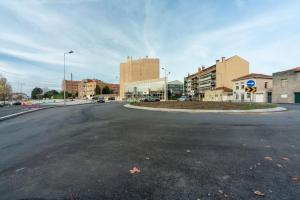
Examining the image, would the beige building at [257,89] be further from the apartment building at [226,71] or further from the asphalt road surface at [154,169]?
the asphalt road surface at [154,169]

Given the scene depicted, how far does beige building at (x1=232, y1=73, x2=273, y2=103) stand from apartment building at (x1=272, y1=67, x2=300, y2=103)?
4.07 metres

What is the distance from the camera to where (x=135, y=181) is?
3.38 meters

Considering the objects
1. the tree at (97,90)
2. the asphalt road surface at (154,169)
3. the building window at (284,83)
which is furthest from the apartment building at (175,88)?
the asphalt road surface at (154,169)

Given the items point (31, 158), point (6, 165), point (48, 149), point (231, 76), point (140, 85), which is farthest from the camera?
point (140, 85)

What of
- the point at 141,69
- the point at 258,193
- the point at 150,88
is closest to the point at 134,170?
the point at 258,193

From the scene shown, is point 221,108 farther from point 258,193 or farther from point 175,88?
point 175,88

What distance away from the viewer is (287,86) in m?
40.4

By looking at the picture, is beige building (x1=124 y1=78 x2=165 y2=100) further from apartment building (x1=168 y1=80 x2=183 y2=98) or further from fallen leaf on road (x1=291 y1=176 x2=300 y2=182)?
fallen leaf on road (x1=291 y1=176 x2=300 y2=182)

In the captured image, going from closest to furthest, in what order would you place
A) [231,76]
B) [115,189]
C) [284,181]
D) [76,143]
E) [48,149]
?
1. [115,189]
2. [284,181]
3. [48,149]
4. [76,143]
5. [231,76]

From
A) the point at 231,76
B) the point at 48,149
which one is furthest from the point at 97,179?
the point at 231,76

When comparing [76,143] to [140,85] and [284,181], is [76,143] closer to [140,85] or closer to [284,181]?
[284,181]

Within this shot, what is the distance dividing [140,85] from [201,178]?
8508 cm

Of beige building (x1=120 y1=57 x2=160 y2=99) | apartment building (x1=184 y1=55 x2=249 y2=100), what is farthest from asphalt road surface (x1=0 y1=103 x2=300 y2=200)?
beige building (x1=120 y1=57 x2=160 y2=99)

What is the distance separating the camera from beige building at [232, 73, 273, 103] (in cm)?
4809
